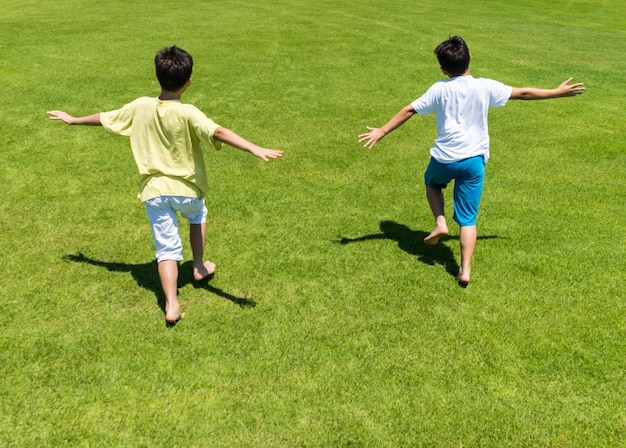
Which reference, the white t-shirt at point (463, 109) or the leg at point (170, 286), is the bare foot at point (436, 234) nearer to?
the white t-shirt at point (463, 109)

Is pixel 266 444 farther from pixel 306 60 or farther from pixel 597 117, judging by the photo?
pixel 306 60

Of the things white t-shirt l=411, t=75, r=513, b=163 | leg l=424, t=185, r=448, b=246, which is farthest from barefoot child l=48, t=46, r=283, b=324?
leg l=424, t=185, r=448, b=246

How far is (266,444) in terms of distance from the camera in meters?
2.80

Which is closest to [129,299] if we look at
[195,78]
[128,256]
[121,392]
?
[128,256]

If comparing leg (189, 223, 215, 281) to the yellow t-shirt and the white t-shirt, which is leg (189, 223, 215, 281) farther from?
the white t-shirt

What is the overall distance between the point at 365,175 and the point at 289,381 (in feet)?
11.2

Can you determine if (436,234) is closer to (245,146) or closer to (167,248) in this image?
(245,146)

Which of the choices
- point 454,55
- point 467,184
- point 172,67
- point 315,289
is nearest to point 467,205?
point 467,184

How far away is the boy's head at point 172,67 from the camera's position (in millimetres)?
3277

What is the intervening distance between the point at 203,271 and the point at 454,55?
101 inches

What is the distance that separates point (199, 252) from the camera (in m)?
4.04

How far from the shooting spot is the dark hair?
12.8 feet

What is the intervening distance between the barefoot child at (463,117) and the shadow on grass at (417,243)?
14.3 inches

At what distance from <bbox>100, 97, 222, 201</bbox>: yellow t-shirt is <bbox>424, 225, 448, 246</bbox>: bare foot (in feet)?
6.81
